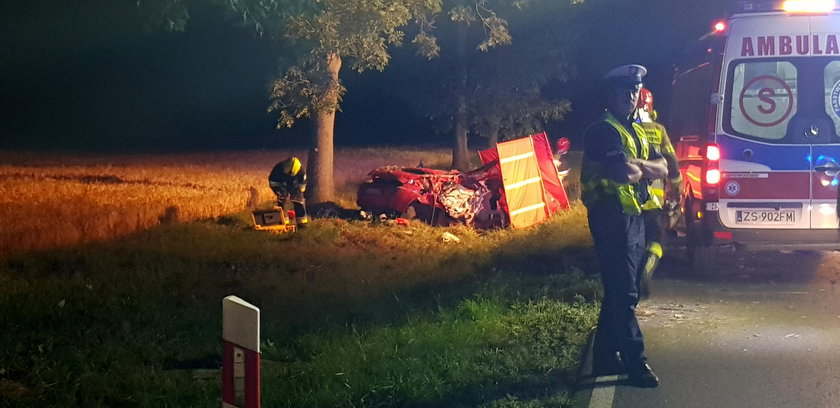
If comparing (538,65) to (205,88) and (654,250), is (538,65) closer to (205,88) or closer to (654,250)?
(654,250)

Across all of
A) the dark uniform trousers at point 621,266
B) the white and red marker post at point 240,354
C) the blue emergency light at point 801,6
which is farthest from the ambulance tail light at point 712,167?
the white and red marker post at point 240,354

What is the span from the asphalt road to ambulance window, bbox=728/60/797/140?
164 centimetres

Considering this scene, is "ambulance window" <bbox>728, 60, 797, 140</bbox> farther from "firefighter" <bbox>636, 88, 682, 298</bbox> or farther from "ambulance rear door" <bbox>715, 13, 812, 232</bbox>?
"firefighter" <bbox>636, 88, 682, 298</bbox>

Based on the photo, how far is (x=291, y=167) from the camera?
13648 mm

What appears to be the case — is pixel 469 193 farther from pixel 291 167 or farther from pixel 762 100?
pixel 762 100

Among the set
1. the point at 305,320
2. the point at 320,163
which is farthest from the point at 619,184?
the point at 320,163

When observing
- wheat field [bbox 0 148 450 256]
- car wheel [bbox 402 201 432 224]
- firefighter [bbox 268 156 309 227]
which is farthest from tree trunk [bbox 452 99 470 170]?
firefighter [bbox 268 156 309 227]

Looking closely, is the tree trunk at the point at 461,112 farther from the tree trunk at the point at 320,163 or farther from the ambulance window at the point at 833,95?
the ambulance window at the point at 833,95

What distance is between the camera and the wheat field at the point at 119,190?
13.0 metres

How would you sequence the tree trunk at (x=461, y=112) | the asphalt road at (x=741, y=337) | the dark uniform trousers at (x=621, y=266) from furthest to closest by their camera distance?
1. the tree trunk at (x=461, y=112)
2. the dark uniform trousers at (x=621, y=266)
3. the asphalt road at (x=741, y=337)

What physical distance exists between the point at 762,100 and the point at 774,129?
0.32 metres

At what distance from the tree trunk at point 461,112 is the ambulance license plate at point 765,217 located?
Result: 17.8 m

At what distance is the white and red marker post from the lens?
421 centimetres

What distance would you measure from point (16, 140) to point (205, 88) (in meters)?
14.0
